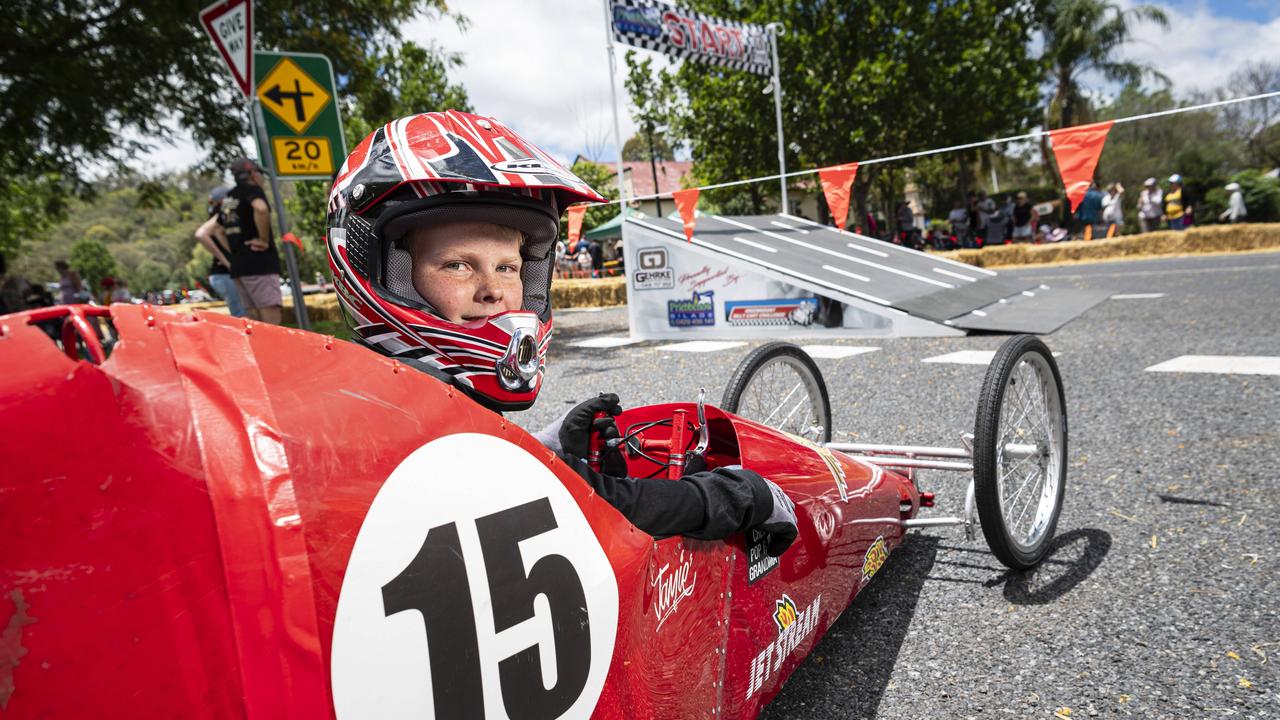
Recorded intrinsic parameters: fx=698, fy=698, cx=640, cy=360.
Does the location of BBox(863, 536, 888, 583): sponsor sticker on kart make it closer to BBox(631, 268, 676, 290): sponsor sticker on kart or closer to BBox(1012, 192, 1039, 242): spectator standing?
BBox(631, 268, 676, 290): sponsor sticker on kart

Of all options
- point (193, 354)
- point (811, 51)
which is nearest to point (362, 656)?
point (193, 354)

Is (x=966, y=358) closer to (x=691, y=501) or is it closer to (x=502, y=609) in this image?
(x=691, y=501)

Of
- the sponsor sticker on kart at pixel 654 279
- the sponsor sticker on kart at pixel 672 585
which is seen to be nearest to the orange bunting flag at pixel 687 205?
the sponsor sticker on kart at pixel 654 279

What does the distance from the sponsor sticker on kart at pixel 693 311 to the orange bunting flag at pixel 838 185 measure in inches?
103

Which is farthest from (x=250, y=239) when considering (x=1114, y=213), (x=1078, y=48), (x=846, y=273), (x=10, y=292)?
(x=1078, y=48)

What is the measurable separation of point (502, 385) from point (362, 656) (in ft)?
2.34

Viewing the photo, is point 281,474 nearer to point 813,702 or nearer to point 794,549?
point 794,549

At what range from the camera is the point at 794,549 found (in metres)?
1.88

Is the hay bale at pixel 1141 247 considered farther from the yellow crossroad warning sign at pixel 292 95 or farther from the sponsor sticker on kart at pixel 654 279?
the yellow crossroad warning sign at pixel 292 95

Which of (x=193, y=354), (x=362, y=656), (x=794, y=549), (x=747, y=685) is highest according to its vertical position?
(x=193, y=354)

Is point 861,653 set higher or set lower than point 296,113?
lower

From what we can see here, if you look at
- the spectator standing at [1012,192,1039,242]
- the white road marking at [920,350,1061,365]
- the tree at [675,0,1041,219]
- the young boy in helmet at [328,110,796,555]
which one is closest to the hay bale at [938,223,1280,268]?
the spectator standing at [1012,192,1039,242]

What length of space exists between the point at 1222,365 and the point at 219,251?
7.98m

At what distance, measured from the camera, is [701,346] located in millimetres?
8422
